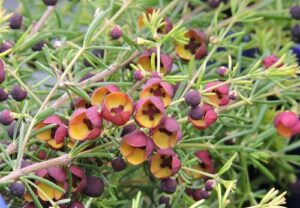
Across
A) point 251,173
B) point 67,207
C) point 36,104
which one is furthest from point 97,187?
point 251,173

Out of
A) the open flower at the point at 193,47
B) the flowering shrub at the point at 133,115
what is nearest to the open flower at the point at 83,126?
the flowering shrub at the point at 133,115

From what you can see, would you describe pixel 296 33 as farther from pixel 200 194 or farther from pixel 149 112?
pixel 149 112

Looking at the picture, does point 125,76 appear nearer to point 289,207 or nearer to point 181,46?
point 181,46

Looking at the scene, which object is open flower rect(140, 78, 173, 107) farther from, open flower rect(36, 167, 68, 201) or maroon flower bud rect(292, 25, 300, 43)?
maroon flower bud rect(292, 25, 300, 43)

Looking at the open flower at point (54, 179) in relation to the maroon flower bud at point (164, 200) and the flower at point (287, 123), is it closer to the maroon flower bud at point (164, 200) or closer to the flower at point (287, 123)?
the maroon flower bud at point (164, 200)

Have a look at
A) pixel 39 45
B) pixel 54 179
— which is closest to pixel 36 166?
pixel 54 179

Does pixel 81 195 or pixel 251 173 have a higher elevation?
pixel 81 195
